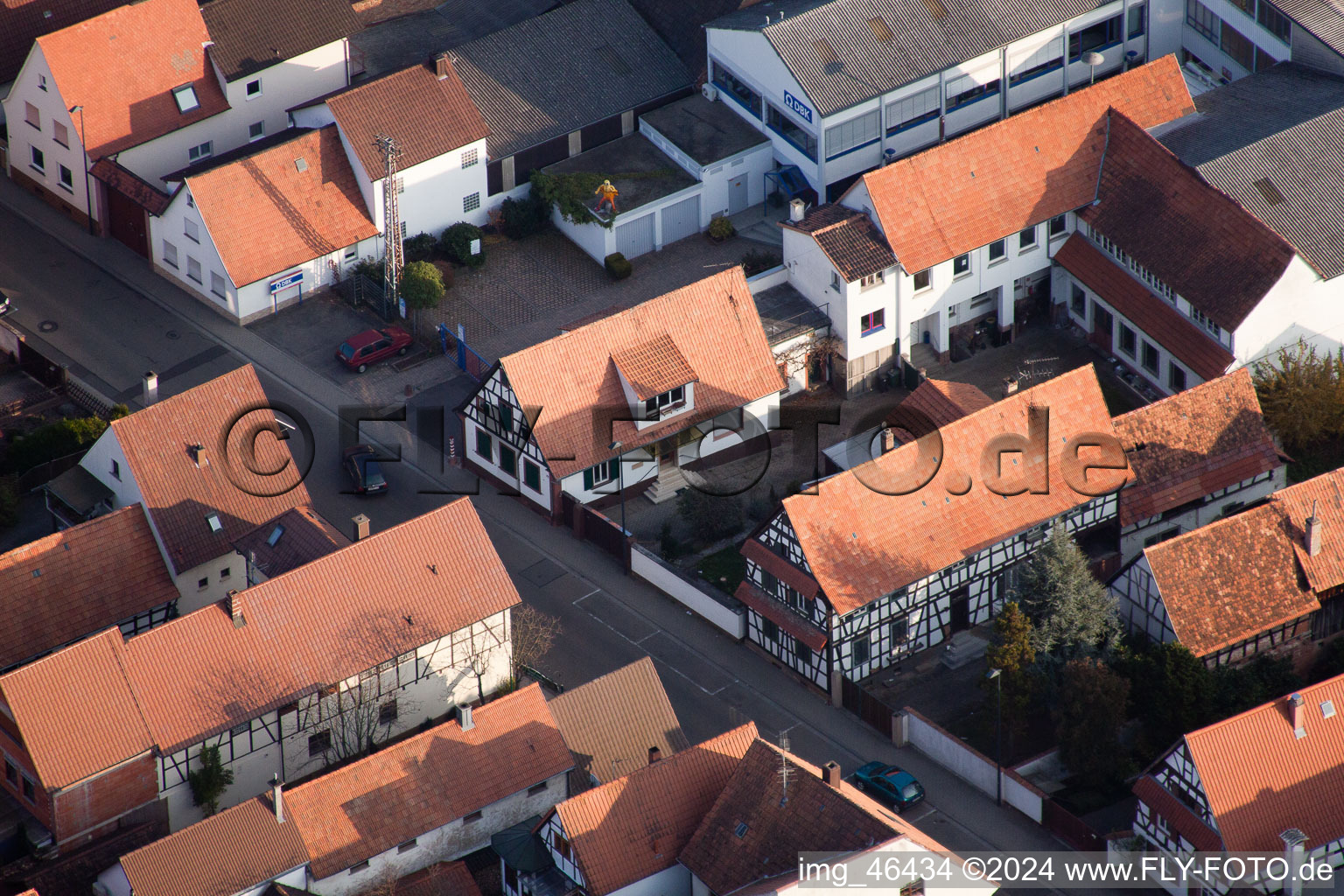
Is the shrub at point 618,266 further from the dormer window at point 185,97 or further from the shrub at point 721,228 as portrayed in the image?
the dormer window at point 185,97

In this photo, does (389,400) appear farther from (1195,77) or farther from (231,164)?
(1195,77)

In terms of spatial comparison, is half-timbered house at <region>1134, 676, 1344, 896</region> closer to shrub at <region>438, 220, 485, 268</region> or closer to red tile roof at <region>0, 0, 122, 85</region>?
shrub at <region>438, 220, 485, 268</region>

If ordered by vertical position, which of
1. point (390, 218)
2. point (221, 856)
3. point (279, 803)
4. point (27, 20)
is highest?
point (27, 20)

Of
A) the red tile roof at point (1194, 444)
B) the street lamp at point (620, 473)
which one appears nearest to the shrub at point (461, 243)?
the street lamp at point (620, 473)

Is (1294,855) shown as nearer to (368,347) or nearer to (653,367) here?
(653,367)

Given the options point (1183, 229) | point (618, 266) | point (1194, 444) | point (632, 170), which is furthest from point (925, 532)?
point (632, 170)

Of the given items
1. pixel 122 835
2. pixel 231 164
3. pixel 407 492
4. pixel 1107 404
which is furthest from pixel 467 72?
pixel 122 835
